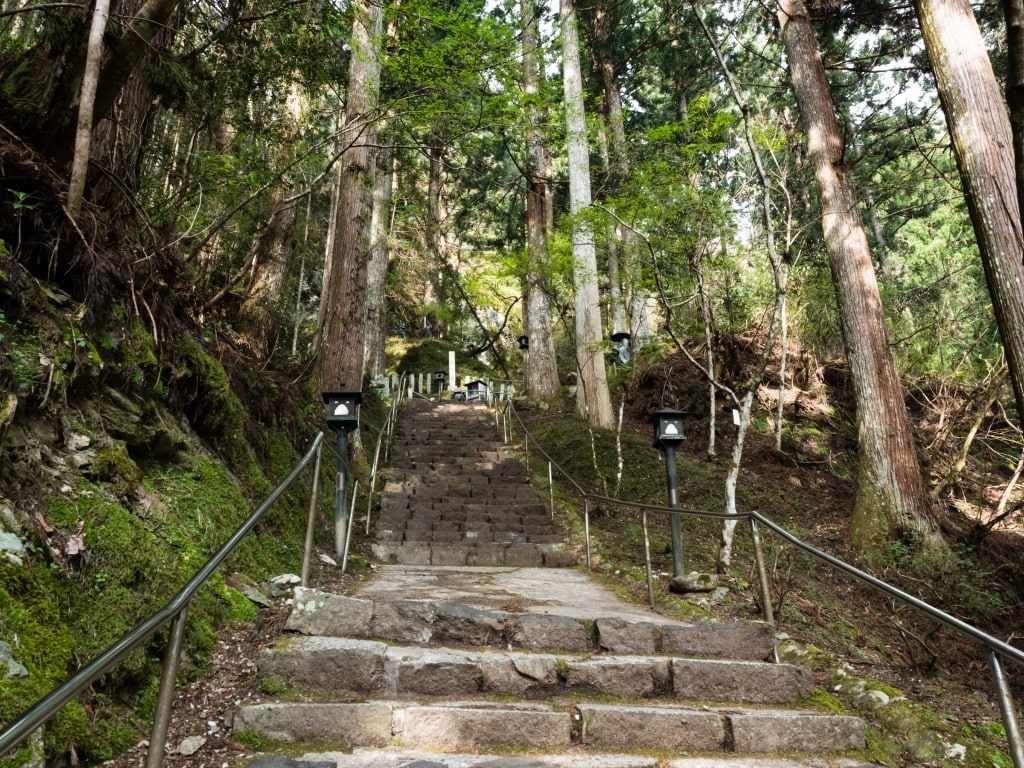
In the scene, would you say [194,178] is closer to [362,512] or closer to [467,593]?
[362,512]

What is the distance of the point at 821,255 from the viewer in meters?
13.2

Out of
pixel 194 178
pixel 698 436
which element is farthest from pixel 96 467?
pixel 698 436

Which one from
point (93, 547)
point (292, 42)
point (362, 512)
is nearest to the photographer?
point (93, 547)

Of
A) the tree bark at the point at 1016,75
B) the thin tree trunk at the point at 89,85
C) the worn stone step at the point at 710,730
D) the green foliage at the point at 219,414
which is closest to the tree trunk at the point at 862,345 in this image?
the worn stone step at the point at 710,730

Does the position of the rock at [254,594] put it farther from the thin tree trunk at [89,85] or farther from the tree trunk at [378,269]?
the tree trunk at [378,269]

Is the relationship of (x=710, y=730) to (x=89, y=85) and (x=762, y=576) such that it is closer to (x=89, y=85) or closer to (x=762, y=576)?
(x=762, y=576)

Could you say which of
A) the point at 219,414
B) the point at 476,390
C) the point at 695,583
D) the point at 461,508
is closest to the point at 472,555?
the point at 461,508

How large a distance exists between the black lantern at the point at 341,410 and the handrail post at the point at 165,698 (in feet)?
11.8

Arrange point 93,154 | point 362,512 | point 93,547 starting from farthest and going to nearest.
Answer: point 362,512, point 93,154, point 93,547

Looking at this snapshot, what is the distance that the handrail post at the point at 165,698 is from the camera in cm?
178

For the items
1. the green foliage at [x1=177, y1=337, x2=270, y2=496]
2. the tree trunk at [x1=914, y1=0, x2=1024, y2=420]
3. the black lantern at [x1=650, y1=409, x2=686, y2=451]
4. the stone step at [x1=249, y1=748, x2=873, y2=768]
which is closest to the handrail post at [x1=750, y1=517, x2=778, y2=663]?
the stone step at [x1=249, y1=748, x2=873, y2=768]

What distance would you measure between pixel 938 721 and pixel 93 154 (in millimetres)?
5949

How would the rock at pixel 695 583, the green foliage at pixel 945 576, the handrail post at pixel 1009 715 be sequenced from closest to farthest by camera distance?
the handrail post at pixel 1009 715 < the rock at pixel 695 583 < the green foliage at pixel 945 576

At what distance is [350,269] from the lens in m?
8.25
